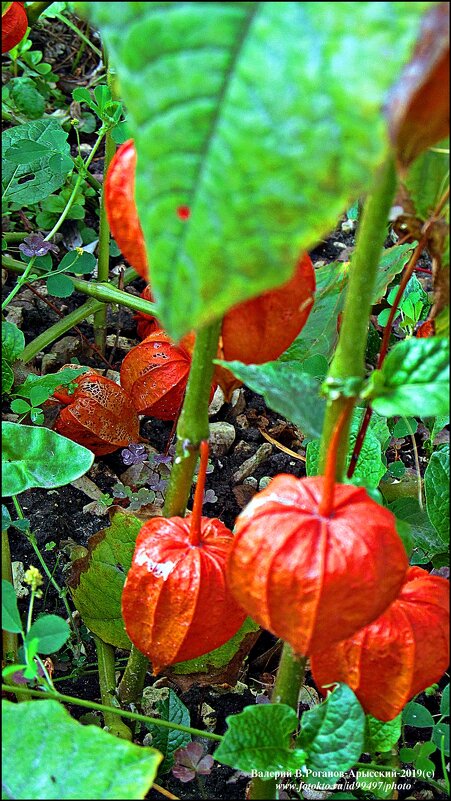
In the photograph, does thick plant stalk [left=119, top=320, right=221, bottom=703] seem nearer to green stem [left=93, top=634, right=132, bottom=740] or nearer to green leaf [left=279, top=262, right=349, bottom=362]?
green stem [left=93, top=634, right=132, bottom=740]

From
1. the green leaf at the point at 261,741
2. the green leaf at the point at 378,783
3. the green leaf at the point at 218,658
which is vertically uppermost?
the green leaf at the point at 261,741

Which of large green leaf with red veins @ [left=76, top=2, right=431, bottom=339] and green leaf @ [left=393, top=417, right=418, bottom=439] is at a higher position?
large green leaf with red veins @ [left=76, top=2, right=431, bottom=339]

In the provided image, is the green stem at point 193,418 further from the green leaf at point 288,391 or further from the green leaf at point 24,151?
the green leaf at point 24,151

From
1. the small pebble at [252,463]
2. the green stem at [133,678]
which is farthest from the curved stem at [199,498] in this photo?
the small pebble at [252,463]

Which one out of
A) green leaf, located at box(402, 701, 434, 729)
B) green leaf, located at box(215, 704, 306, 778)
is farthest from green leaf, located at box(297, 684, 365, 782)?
green leaf, located at box(402, 701, 434, 729)

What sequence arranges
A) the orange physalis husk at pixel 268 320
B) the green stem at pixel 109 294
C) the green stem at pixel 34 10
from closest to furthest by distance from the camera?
the orange physalis husk at pixel 268 320 < the green stem at pixel 34 10 < the green stem at pixel 109 294

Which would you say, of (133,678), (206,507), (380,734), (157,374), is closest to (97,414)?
(157,374)

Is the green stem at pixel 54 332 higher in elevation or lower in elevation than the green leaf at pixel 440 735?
higher

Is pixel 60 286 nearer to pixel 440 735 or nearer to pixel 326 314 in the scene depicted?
pixel 326 314
